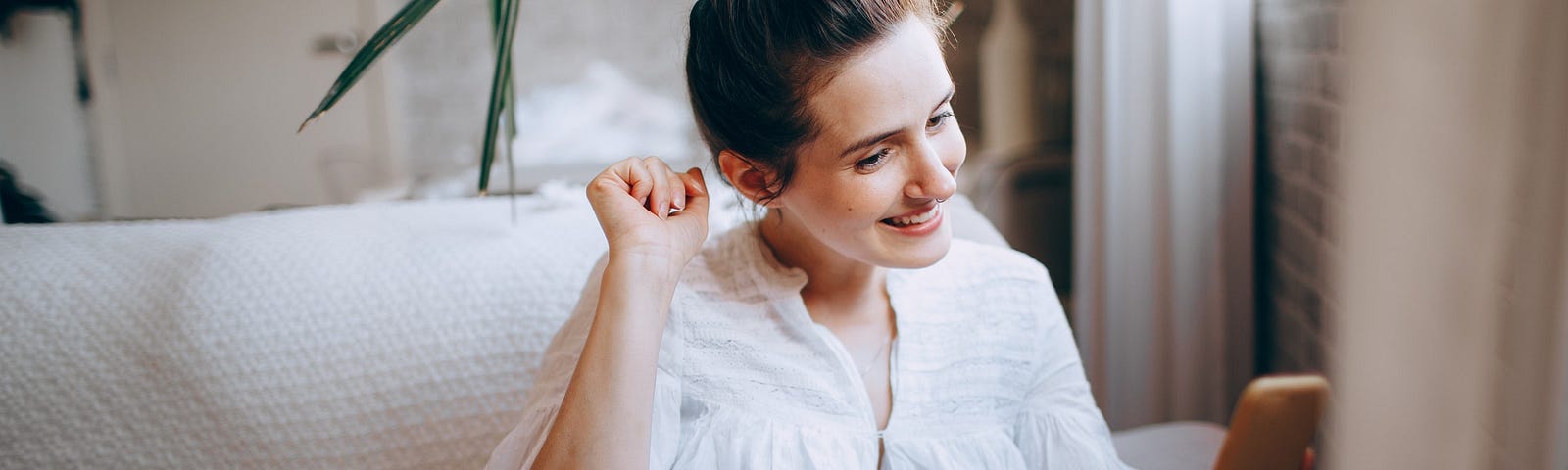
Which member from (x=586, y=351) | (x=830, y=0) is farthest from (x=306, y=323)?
(x=830, y=0)

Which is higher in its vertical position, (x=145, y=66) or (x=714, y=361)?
(x=145, y=66)

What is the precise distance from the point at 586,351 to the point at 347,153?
11.8 feet

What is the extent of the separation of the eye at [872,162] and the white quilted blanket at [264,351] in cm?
48

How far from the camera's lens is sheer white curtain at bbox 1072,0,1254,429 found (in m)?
1.81

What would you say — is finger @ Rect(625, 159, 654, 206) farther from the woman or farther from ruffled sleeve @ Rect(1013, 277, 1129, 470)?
ruffled sleeve @ Rect(1013, 277, 1129, 470)

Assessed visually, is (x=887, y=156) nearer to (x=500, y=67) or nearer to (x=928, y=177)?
(x=928, y=177)

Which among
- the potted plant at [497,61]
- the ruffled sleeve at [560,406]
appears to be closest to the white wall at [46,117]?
the potted plant at [497,61]

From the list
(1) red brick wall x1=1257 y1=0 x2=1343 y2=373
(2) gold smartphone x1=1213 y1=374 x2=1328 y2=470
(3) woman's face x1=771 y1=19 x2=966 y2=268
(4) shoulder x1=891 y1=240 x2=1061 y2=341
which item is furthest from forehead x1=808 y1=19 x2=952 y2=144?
(1) red brick wall x1=1257 y1=0 x2=1343 y2=373

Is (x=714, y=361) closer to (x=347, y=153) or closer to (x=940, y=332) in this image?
(x=940, y=332)

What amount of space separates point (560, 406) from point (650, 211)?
0.68ft

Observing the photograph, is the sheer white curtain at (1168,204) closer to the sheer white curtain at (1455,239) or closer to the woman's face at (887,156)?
the sheer white curtain at (1455,239)

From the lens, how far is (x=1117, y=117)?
1989mm

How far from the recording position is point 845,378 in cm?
106

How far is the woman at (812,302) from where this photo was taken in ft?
3.05
